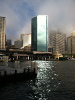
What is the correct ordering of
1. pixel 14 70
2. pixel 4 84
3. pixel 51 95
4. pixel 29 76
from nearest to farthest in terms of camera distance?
pixel 51 95 < pixel 4 84 < pixel 14 70 < pixel 29 76

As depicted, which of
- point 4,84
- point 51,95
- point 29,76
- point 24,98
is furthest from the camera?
point 29,76

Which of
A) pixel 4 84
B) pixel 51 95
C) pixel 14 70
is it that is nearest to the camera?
pixel 51 95

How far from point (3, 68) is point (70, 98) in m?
15.7

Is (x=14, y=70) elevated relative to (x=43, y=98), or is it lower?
elevated

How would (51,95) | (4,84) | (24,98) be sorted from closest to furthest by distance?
(24,98)
(51,95)
(4,84)

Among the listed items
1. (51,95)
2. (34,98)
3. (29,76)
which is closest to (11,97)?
(34,98)

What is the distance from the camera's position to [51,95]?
21.6m

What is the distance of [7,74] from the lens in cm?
2888

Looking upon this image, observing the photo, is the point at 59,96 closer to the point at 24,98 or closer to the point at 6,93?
the point at 24,98

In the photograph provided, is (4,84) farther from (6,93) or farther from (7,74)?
(6,93)

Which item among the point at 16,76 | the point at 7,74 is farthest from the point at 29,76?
the point at 7,74

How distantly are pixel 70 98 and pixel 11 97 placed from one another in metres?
9.40

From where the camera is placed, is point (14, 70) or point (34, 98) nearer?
point (34, 98)

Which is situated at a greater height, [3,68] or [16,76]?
[3,68]
